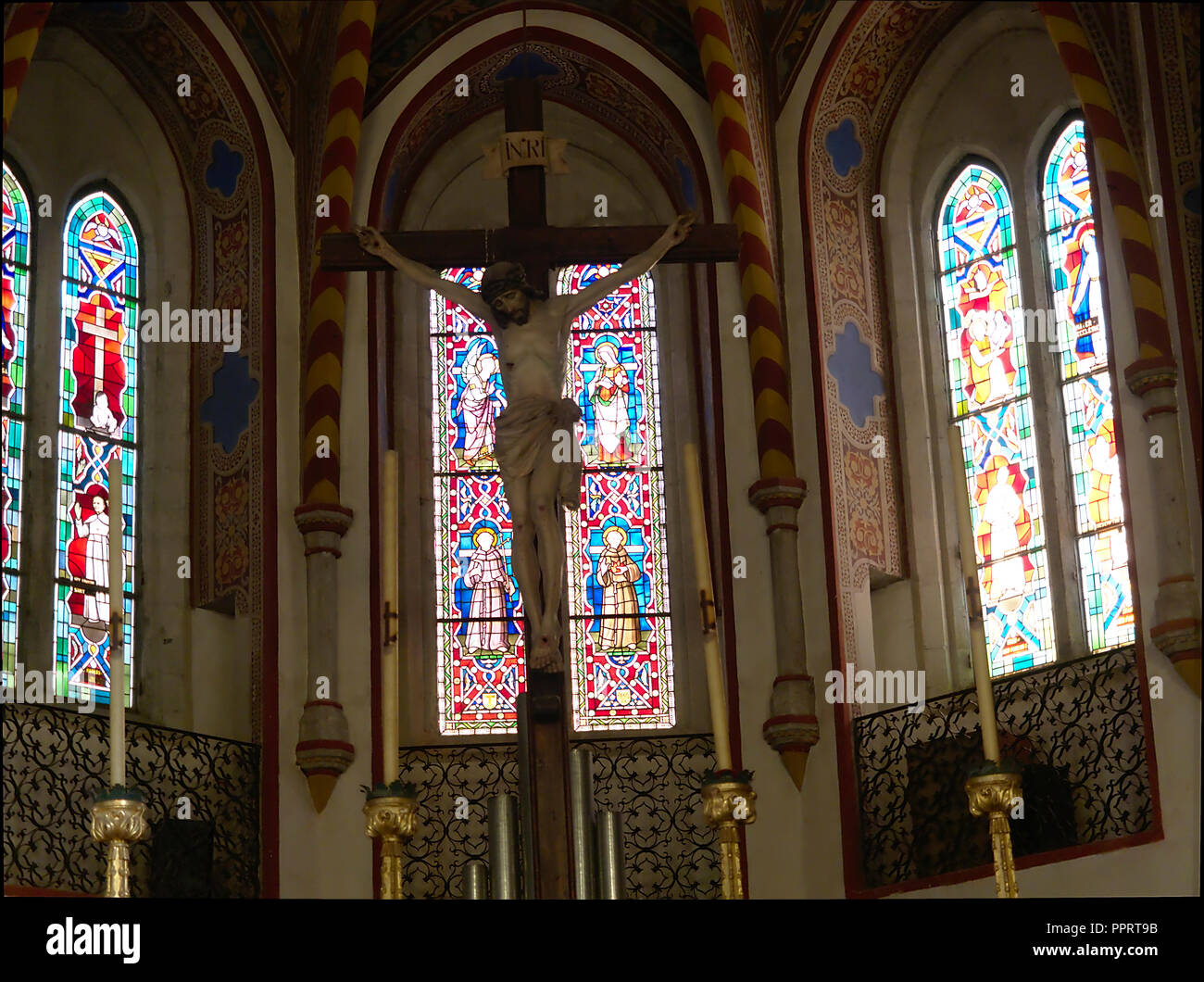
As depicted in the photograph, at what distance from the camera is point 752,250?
13469 millimetres

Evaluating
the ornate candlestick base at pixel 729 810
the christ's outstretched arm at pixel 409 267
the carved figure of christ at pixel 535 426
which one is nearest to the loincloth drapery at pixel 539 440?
the carved figure of christ at pixel 535 426

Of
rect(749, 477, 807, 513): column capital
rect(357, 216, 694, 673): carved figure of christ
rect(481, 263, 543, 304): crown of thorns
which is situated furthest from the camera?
rect(749, 477, 807, 513): column capital

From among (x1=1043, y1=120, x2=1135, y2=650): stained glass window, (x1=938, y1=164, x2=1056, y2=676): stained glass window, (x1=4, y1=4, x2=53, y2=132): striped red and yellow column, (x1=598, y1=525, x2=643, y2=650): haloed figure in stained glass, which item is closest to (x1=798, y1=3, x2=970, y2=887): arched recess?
(x1=938, y1=164, x2=1056, y2=676): stained glass window

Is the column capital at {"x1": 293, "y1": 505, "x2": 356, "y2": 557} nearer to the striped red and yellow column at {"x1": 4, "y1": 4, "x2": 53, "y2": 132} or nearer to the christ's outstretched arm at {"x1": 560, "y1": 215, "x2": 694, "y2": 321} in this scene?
the striped red and yellow column at {"x1": 4, "y1": 4, "x2": 53, "y2": 132}

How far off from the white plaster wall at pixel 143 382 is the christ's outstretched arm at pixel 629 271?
466cm

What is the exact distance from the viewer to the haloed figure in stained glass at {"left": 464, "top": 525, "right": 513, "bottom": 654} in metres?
13.8

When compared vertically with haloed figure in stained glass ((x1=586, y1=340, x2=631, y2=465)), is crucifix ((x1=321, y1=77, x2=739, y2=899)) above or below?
below

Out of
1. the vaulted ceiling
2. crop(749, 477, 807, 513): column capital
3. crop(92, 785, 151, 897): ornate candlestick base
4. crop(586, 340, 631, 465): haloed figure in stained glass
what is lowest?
crop(92, 785, 151, 897): ornate candlestick base

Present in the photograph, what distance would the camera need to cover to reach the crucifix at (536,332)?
7969 millimetres

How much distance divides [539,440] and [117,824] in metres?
2.49

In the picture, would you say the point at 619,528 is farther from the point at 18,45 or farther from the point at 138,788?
the point at 18,45

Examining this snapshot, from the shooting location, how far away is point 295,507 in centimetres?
1297

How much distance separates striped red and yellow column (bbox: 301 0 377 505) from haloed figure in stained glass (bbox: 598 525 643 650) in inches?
77.3
